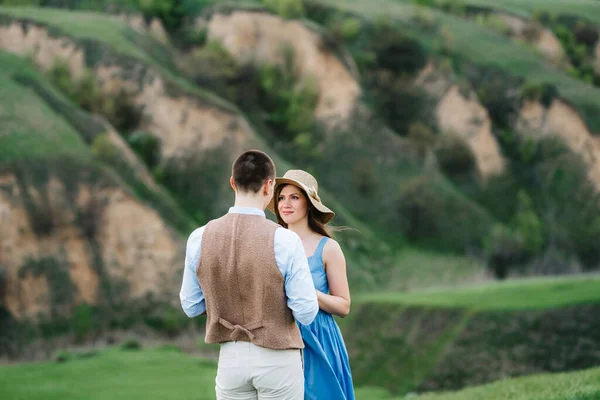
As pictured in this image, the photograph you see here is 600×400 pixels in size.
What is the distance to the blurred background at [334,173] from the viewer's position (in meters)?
19.4

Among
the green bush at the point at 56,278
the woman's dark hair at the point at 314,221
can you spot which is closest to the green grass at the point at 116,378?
the green bush at the point at 56,278

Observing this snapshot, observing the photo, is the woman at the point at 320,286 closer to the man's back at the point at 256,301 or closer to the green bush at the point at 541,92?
the man's back at the point at 256,301

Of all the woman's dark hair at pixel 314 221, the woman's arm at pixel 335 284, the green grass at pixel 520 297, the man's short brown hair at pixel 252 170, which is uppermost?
the man's short brown hair at pixel 252 170

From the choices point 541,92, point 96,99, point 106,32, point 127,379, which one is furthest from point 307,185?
point 541,92

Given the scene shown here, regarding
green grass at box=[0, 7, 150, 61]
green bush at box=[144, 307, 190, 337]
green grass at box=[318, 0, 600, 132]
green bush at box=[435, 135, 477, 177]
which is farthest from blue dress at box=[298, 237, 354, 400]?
green grass at box=[318, 0, 600, 132]

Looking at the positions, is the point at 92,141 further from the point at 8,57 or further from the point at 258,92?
the point at 258,92

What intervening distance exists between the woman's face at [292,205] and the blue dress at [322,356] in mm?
279

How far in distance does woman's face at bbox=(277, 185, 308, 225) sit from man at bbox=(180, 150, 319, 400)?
3.11 ft

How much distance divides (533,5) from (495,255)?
28640 mm

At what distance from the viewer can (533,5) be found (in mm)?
60812

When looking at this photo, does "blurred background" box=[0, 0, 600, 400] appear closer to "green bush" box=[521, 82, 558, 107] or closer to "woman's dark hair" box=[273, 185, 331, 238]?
"green bush" box=[521, 82, 558, 107]

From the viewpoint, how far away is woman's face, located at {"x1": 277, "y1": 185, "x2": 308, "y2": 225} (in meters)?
6.20

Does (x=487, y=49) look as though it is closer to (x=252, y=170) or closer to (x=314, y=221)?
(x=314, y=221)

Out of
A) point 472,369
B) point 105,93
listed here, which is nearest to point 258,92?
point 105,93
